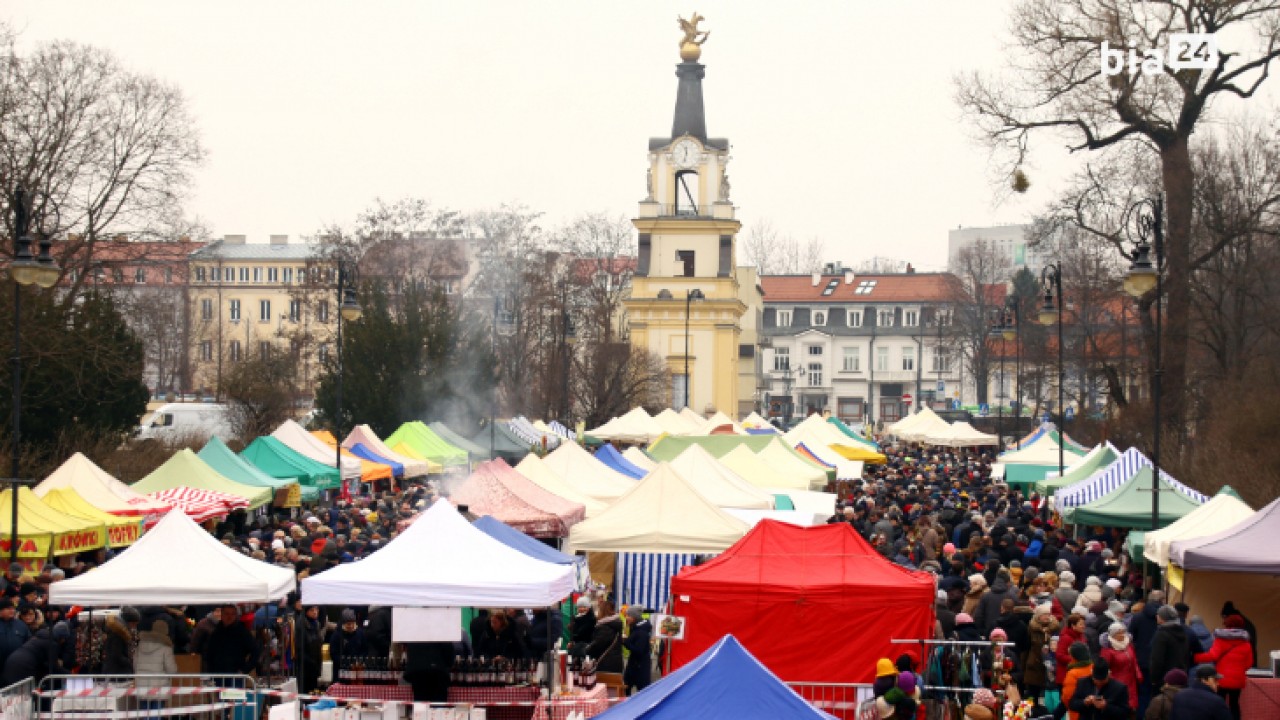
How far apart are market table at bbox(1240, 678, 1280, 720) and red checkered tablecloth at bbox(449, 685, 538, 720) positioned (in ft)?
20.3

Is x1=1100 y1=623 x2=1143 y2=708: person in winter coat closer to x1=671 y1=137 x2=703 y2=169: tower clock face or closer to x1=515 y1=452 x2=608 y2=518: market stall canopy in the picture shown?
x1=515 y1=452 x2=608 y2=518: market stall canopy

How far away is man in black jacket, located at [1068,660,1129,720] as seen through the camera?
12133mm

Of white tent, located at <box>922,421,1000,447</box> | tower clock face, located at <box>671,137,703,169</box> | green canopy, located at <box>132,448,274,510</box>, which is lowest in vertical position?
green canopy, located at <box>132,448,274,510</box>

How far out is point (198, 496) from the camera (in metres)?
24.4

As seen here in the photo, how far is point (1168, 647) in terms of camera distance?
45.6 feet

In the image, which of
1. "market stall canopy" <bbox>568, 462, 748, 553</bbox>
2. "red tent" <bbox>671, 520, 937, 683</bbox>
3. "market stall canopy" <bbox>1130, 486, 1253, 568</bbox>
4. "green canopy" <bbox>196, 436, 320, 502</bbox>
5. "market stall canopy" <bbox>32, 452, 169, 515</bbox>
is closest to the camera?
"red tent" <bbox>671, 520, 937, 683</bbox>

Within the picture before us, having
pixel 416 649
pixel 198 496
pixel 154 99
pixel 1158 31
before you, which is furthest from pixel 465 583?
pixel 154 99

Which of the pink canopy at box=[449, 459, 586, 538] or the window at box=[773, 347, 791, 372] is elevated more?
the window at box=[773, 347, 791, 372]

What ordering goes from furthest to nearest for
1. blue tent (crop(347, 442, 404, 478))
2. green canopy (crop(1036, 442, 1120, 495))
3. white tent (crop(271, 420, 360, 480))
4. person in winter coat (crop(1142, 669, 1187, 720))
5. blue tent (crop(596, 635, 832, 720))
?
blue tent (crop(347, 442, 404, 478))
white tent (crop(271, 420, 360, 480))
green canopy (crop(1036, 442, 1120, 495))
person in winter coat (crop(1142, 669, 1187, 720))
blue tent (crop(596, 635, 832, 720))

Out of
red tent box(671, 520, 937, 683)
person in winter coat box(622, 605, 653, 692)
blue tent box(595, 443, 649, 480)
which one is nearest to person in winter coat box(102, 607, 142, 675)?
person in winter coat box(622, 605, 653, 692)

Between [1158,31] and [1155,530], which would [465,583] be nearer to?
[1155,530]

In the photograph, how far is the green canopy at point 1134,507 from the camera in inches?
871

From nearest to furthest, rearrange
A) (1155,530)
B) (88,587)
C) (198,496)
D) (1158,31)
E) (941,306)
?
(88,587)
(1155,530)
(198,496)
(1158,31)
(941,306)

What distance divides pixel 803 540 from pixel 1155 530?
544cm
